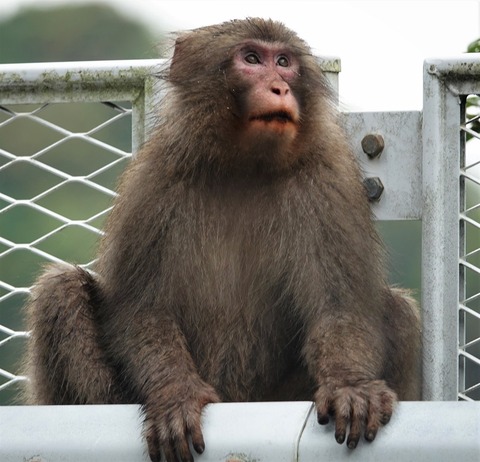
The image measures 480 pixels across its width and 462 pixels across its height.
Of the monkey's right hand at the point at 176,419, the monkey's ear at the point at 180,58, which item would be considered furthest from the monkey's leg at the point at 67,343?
the monkey's ear at the point at 180,58

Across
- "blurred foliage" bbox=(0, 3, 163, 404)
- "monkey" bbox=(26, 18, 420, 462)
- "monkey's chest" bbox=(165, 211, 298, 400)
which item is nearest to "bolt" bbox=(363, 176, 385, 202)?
"monkey" bbox=(26, 18, 420, 462)

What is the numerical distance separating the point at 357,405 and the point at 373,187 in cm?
112

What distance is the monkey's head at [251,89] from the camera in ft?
17.8

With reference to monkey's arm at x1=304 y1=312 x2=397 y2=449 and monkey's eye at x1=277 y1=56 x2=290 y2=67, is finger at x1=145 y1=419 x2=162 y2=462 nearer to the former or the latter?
monkey's arm at x1=304 y1=312 x2=397 y2=449

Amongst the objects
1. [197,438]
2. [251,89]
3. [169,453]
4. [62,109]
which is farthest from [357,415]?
[62,109]

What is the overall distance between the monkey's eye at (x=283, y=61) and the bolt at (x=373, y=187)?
1.91ft

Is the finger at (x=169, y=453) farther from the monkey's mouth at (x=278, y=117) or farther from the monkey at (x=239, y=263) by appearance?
the monkey's mouth at (x=278, y=117)

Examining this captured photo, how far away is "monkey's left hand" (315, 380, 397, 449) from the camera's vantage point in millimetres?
4184

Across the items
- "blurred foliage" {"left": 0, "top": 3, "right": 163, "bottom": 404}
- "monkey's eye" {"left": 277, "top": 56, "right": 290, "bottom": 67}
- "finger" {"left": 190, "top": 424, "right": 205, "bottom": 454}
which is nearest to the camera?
"finger" {"left": 190, "top": 424, "right": 205, "bottom": 454}

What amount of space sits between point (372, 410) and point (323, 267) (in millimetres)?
1016

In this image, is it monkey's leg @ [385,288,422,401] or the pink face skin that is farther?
monkey's leg @ [385,288,422,401]

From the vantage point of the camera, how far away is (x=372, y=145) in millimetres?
5402

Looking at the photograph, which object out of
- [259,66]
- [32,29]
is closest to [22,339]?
[259,66]

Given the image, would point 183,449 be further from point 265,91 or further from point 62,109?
point 62,109
